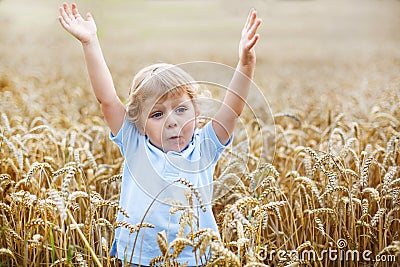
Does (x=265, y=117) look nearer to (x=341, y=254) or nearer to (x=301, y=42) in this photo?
→ (x=341, y=254)

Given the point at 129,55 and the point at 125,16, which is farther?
the point at 125,16

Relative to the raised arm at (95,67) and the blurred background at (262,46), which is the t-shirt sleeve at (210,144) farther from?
the blurred background at (262,46)

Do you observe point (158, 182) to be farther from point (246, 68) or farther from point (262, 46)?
point (262, 46)

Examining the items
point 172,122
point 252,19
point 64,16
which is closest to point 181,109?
point 172,122

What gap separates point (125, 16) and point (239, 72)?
17776 millimetres

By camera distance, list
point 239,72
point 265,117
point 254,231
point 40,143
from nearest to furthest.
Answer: point 254,231 → point 239,72 → point 40,143 → point 265,117

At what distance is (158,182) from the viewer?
2.11 meters

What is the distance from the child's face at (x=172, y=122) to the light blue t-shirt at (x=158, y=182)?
0.15ft

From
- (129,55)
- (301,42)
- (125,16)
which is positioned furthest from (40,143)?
(125,16)

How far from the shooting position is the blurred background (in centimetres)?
645

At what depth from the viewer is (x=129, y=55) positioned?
12.9 m

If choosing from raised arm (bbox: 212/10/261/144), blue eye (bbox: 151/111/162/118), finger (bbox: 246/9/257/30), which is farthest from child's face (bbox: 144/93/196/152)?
finger (bbox: 246/9/257/30)

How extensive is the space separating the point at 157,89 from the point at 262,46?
1363 cm

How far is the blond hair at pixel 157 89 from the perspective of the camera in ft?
6.92
